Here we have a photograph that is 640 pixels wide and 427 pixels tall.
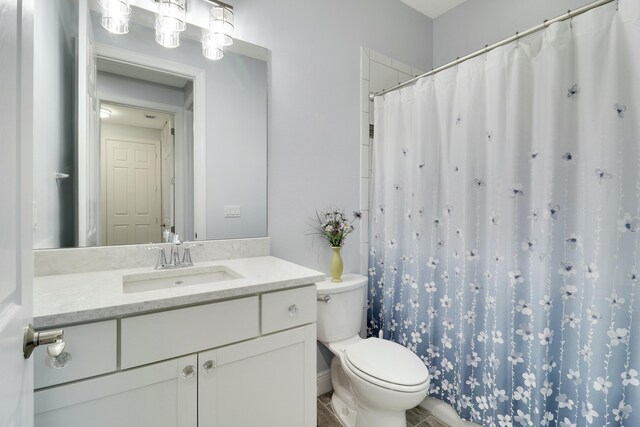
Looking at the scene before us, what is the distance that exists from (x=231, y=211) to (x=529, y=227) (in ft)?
4.62

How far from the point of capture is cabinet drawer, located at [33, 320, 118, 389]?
773 millimetres

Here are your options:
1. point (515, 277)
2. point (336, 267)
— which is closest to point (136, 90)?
point (336, 267)

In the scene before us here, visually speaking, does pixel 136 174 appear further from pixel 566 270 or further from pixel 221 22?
pixel 566 270

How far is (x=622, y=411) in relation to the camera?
109cm

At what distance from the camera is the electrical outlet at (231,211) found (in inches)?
61.7

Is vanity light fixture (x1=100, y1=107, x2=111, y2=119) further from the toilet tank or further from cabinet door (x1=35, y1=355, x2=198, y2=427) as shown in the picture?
the toilet tank

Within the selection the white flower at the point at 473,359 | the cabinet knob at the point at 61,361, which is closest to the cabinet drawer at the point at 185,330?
the cabinet knob at the point at 61,361

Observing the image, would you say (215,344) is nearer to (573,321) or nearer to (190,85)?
(190,85)

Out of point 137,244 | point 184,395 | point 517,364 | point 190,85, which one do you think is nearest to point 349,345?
point 517,364

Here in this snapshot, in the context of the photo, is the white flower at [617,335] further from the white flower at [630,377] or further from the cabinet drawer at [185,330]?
the cabinet drawer at [185,330]

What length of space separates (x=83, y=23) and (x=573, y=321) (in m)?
2.29

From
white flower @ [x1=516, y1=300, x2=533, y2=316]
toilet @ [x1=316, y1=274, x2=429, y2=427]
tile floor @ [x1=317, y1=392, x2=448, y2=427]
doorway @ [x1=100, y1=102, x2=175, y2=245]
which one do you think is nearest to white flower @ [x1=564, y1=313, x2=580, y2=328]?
white flower @ [x1=516, y1=300, x2=533, y2=316]

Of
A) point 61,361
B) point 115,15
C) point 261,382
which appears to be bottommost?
point 261,382

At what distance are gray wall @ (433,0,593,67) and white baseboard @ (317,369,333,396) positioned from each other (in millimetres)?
2428
